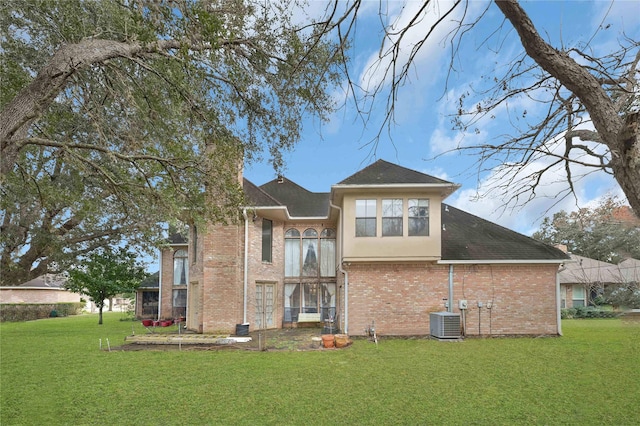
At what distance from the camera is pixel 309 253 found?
2041 cm

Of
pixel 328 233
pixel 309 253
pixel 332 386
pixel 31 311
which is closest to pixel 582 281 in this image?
pixel 328 233

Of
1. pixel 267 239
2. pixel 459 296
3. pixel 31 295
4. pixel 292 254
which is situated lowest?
pixel 31 295

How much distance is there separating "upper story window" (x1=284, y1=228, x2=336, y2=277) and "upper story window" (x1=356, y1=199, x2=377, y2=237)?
5280 millimetres

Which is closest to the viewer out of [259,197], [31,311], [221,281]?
[221,281]

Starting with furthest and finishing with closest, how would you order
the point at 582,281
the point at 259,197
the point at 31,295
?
the point at 31,295 → the point at 582,281 → the point at 259,197

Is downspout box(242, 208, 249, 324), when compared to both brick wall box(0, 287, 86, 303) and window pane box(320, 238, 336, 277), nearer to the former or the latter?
window pane box(320, 238, 336, 277)

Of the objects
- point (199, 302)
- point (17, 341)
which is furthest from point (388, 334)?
point (17, 341)

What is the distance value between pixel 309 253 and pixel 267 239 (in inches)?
94.0

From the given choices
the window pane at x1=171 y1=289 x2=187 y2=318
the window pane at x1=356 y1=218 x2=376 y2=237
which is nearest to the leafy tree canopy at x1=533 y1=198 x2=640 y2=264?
the window pane at x1=356 y1=218 x2=376 y2=237

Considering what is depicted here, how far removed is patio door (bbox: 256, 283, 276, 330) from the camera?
18.3 metres

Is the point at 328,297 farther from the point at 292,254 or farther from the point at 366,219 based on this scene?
the point at 366,219

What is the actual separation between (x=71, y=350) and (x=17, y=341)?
521cm

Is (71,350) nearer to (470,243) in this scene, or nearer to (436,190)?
(436,190)

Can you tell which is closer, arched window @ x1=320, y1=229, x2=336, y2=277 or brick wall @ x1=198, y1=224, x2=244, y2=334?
brick wall @ x1=198, y1=224, x2=244, y2=334
